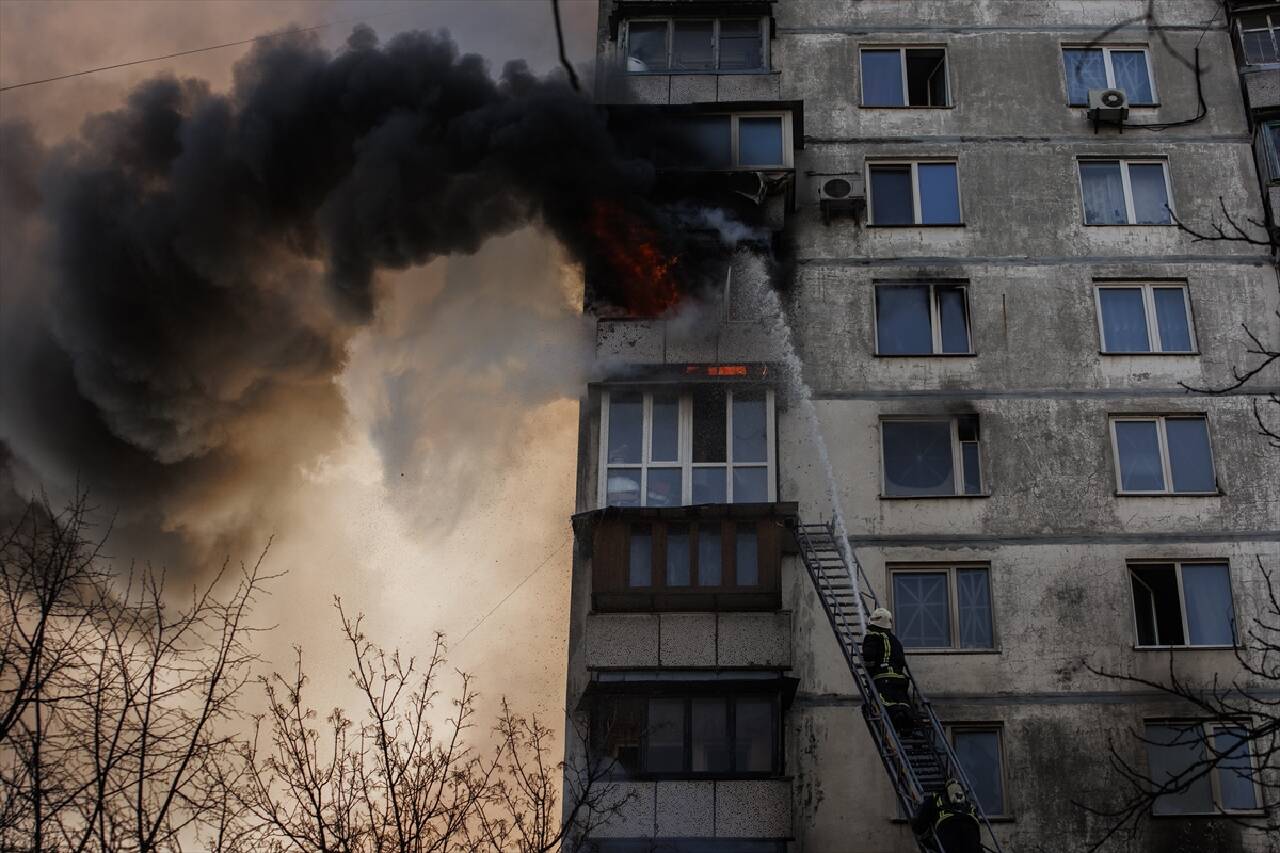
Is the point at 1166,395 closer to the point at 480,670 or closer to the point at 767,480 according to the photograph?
the point at 767,480

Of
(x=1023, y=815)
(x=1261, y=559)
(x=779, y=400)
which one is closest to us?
(x=1023, y=815)

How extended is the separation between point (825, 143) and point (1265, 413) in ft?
27.2

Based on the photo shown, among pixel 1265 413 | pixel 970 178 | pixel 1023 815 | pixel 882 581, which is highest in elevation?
pixel 970 178

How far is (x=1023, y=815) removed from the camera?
1808cm

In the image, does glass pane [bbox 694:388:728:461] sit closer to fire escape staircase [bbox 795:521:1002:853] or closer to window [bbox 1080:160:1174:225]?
fire escape staircase [bbox 795:521:1002:853]

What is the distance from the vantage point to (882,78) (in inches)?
935

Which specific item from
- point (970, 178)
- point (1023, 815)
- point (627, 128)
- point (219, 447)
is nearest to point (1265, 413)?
point (970, 178)

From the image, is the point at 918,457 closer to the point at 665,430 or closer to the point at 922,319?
the point at 922,319

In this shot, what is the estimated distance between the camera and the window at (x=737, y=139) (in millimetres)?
22281

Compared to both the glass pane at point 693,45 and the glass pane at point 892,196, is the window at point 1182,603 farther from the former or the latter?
the glass pane at point 693,45

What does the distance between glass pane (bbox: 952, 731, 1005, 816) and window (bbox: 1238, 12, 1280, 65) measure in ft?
42.3

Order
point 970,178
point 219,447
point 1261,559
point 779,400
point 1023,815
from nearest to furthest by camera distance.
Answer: point 1023,815 → point 1261,559 → point 779,400 → point 970,178 → point 219,447

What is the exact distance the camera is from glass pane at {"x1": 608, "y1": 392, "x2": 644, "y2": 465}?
20438mm

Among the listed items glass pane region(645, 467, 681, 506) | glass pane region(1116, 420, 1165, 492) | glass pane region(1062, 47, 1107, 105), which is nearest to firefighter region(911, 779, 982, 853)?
glass pane region(645, 467, 681, 506)
